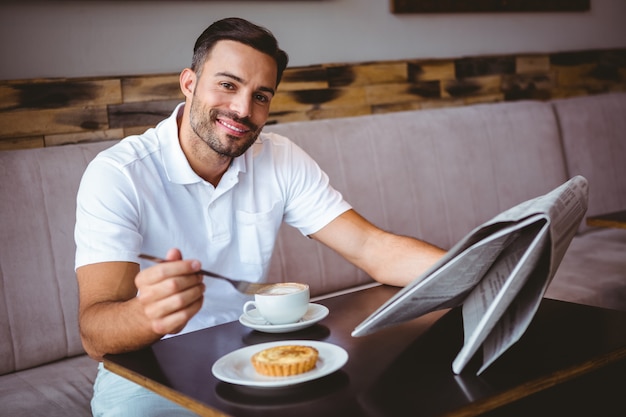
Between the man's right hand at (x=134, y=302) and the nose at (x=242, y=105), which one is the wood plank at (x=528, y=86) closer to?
the nose at (x=242, y=105)

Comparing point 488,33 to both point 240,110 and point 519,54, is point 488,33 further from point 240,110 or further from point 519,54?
point 240,110

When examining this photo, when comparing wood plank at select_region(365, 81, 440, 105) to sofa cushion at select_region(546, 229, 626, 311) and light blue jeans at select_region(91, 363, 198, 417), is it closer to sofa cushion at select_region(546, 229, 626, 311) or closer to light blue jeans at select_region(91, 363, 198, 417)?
sofa cushion at select_region(546, 229, 626, 311)

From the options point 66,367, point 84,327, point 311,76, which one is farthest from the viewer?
point 311,76

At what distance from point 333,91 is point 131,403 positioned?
71.0 inches

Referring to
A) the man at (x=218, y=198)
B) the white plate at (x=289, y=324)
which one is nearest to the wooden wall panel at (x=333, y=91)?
the man at (x=218, y=198)

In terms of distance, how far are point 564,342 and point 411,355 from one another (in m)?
0.23

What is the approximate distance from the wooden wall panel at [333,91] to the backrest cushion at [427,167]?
0.25 metres

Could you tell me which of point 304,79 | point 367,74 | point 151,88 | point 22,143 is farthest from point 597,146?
point 22,143

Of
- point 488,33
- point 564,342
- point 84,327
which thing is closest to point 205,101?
point 84,327

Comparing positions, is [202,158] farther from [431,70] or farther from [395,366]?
[431,70]

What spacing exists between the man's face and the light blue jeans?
529 millimetres

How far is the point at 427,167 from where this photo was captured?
2.82 metres

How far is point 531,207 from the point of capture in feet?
3.21

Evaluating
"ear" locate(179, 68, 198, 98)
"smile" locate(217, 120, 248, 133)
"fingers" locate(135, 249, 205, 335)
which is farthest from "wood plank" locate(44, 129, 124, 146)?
"fingers" locate(135, 249, 205, 335)
